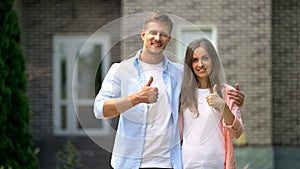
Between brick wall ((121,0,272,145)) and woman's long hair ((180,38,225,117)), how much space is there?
778cm

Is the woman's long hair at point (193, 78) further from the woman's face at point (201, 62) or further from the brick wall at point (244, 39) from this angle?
the brick wall at point (244, 39)

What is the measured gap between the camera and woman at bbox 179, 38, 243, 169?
4.44m

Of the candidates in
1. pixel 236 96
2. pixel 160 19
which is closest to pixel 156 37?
pixel 160 19

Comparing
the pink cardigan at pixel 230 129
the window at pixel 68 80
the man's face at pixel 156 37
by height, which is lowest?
the window at pixel 68 80

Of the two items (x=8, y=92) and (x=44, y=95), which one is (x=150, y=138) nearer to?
(x=8, y=92)

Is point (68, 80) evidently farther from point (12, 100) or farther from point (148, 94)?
point (148, 94)

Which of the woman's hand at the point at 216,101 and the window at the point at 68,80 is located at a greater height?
the woman's hand at the point at 216,101

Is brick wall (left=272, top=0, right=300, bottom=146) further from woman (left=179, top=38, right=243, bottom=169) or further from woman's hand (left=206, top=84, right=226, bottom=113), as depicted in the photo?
woman's hand (left=206, top=84, right=226, bottom=113)

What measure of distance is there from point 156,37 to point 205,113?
0.57 metres

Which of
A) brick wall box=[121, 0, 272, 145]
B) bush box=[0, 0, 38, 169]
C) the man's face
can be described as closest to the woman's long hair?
the man's face

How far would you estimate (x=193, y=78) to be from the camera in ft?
14.7

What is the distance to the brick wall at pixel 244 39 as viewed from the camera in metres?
12.3

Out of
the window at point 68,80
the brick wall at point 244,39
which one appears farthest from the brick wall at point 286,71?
the window at point 68,80

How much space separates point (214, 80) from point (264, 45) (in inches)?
316
